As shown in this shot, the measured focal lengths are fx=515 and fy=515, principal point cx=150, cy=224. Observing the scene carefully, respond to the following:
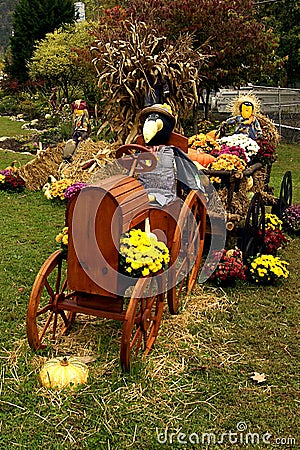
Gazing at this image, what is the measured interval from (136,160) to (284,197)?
3.21 m

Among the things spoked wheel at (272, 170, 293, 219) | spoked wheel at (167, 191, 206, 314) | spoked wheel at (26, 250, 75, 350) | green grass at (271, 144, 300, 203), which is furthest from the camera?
green grass at (271, 144, 300, 203)

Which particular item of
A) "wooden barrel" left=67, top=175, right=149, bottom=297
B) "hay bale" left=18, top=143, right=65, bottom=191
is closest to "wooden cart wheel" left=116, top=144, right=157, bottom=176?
"wooden barrel" left=67, top=175, right=149, bottom=297

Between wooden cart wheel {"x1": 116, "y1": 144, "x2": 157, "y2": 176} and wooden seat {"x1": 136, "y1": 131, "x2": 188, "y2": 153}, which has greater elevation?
wooden seat {"x1": 136, "y1": 131, "x2": 188, "y2": 153}

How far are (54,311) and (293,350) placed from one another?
70.8 inches

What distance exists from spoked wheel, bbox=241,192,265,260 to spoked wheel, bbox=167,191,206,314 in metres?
0.53

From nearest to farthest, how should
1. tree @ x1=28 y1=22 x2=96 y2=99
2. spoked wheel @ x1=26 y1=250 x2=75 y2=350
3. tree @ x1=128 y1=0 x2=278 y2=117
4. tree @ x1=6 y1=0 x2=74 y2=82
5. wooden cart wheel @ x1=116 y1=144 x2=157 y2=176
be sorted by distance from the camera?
1. spoked wheel @ x1=26 y1=250 x2=75 y2=350
2. wooden cart wheel @ x1=116 y1=144 x2=157 y2=176
3. tree @ x1=128 y1=0 x2=278 y2=117
4. tree @ x1=28 y1=22 x2=96 y2=99
5. tree @ x1=6 y1=0 x2=74 y2=82

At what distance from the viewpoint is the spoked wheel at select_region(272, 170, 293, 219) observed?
6441 mm

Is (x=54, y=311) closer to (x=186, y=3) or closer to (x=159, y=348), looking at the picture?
(x=159, y=348)

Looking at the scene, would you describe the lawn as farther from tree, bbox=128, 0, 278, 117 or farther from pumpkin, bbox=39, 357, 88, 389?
tree, bbox=128, 0, 278, 117

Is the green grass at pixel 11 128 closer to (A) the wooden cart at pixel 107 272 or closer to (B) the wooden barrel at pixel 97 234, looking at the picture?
(A) the wooden cart at pixel 107 272

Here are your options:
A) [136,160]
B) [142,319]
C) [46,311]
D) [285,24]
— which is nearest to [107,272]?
[142,319]

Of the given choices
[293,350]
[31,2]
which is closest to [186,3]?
[293,350]

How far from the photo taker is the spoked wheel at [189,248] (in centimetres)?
411

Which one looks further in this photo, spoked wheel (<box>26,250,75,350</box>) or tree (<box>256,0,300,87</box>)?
tree (<box>256,0,300,87</box>)
